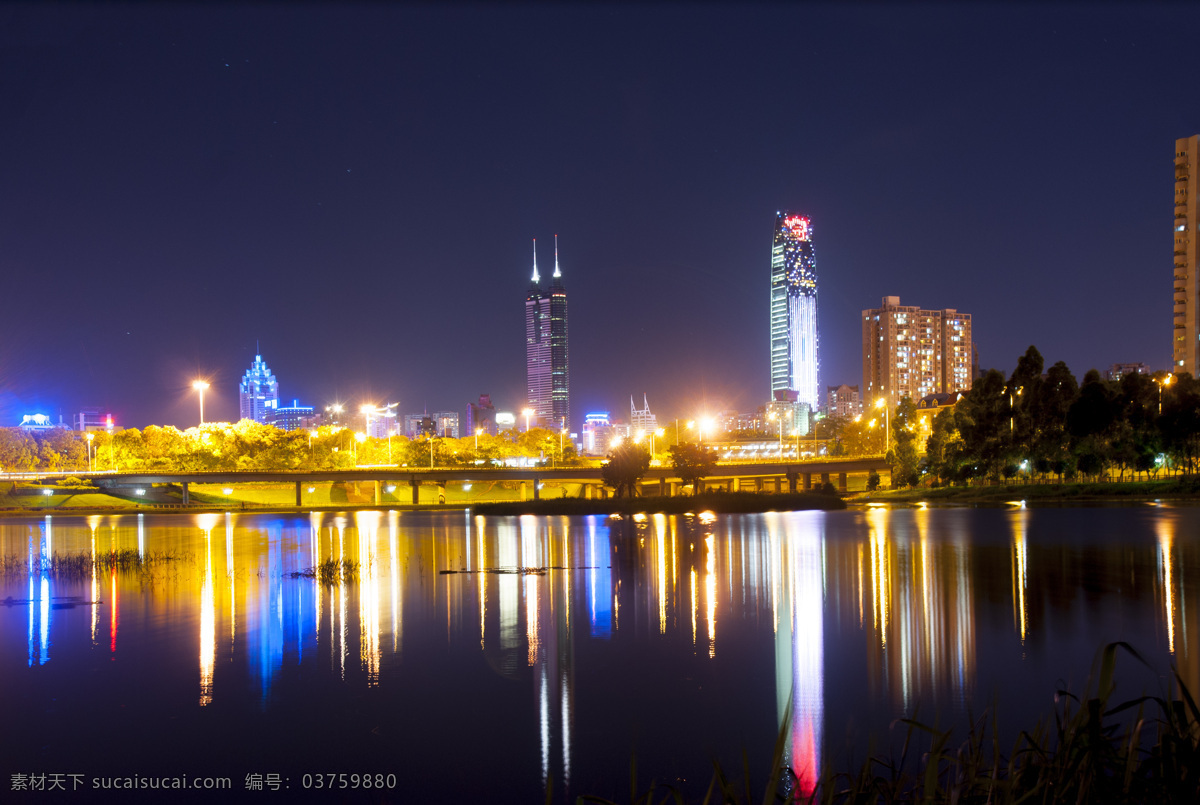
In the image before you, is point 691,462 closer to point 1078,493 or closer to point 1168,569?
point 1078,493

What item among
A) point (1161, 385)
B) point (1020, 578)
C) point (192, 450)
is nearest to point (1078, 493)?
point (1161, 385)

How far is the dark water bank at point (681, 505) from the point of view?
70188mm

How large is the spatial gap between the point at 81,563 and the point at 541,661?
27.1 m

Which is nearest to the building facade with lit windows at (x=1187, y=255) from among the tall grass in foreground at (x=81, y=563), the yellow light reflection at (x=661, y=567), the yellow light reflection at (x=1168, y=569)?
the yellow light reflection at (x=1168, y=569)

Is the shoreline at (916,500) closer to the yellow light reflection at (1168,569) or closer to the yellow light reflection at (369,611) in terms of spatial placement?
the yellow light reflection at (1168,569)

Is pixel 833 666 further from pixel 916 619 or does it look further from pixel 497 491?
pixel 497 491

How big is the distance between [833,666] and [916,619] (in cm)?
525

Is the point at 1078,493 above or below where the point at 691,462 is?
below

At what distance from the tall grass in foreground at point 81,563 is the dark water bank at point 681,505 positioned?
124ft

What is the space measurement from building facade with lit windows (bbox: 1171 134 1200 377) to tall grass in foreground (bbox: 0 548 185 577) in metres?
159

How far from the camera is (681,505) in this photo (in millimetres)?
70688

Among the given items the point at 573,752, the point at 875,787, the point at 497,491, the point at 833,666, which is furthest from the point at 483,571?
the point at 497,491

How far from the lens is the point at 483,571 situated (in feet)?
100

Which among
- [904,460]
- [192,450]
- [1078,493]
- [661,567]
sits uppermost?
[192,450]
